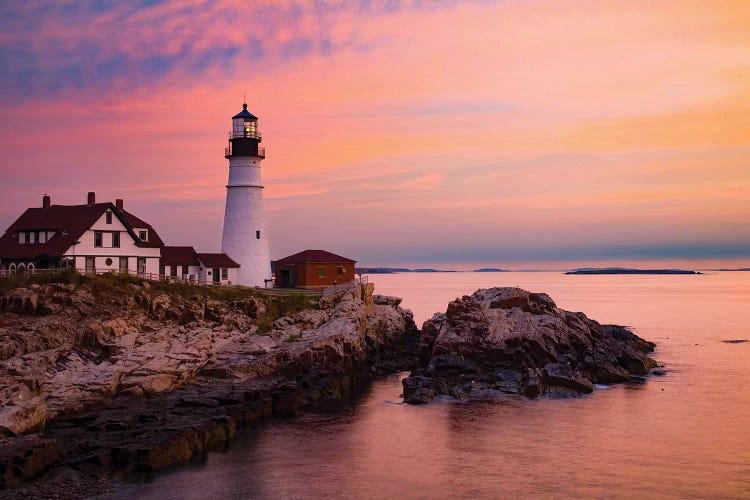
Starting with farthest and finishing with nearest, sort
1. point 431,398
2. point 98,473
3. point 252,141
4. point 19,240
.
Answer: point 252,141 < point 19,240 < point 431,398 < point 98,473

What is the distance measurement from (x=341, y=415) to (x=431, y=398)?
16.2ft

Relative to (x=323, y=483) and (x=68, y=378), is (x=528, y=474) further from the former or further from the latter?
(x=68, y=378)

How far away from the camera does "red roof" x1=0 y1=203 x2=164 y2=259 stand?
46944 millimetres

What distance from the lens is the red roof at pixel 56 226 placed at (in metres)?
46.9

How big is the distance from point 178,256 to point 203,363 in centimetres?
2200

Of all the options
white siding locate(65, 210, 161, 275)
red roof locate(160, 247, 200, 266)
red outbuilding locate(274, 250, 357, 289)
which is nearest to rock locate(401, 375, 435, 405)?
white siding locate(65, 210, 161, 275)

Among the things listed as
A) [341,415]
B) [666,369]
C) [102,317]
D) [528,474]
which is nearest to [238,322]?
[102,317]

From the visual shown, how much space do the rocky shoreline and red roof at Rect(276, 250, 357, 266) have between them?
9304 millimetres

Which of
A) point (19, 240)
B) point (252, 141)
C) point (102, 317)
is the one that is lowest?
point (102, 317)

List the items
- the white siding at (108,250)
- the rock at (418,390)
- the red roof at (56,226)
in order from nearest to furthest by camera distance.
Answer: the rock at (418,390)
the white siding at (108,250)
the red roof at (56,226)

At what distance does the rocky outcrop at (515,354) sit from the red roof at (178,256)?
2021cm

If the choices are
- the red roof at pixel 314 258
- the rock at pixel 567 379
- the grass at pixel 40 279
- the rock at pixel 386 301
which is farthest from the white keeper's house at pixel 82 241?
the rock at pixel 567 379

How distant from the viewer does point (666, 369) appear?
45.7m

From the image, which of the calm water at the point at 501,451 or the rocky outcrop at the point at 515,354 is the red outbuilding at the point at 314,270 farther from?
the calm water at the point at 501,451
